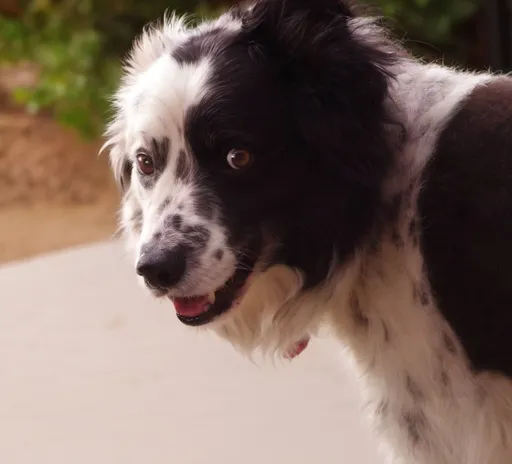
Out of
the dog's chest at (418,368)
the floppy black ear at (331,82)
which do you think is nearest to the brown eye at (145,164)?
the floppy black ear at (331,82)

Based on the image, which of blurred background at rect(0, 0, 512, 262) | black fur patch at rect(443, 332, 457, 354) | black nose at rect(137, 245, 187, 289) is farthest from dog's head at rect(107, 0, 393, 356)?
blurred background at rect(0, 0, 512, 262)

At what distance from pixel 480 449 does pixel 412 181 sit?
400 millimetres

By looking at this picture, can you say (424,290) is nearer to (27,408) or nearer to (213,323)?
(213,323)

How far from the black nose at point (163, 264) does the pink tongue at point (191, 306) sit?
6 cm

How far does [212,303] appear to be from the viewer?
1116 millimetres

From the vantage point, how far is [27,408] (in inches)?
77.1

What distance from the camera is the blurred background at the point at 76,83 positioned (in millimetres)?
3146

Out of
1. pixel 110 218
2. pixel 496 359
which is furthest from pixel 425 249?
pixel 110 218

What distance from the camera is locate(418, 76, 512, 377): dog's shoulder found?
3.28 ft

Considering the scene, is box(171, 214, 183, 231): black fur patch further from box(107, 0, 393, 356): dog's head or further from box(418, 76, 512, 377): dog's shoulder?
box(418, 76, 512, 377): dog's shoulder

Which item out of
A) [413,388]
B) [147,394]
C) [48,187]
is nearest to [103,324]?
[147,394]

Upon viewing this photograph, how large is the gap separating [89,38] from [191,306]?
2.40 m

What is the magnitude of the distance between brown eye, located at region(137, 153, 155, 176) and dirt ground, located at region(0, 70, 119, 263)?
6.44 feet

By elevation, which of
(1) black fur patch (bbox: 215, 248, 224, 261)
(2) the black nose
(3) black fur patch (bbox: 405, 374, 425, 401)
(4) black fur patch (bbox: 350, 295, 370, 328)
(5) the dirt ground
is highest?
(1) black fur patch (bbox: 215, 248, 224, 261)
